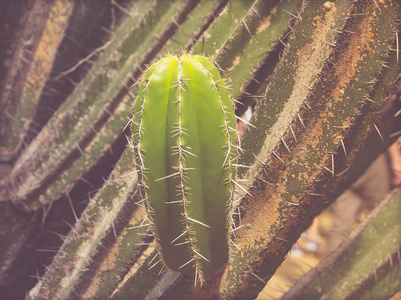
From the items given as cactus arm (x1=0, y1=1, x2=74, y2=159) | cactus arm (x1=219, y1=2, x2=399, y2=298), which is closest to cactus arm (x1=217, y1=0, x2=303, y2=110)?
cactus arm (x1=219, y1=2, x2=399, y2=298)

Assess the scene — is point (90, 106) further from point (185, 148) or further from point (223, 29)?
point (185, 148)

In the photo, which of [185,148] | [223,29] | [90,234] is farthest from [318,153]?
[90,234]

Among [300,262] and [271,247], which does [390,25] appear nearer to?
[271,247]

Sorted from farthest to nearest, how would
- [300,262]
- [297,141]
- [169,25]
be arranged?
[300,262] < [169,25] < [297,141]

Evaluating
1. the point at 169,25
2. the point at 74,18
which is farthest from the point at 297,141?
the point at 74,18

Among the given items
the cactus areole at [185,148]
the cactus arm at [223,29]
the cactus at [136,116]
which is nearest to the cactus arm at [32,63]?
the cactus at [136,116]

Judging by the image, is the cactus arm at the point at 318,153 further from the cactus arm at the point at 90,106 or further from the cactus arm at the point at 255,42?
the cactus arm at the point at 90,106
